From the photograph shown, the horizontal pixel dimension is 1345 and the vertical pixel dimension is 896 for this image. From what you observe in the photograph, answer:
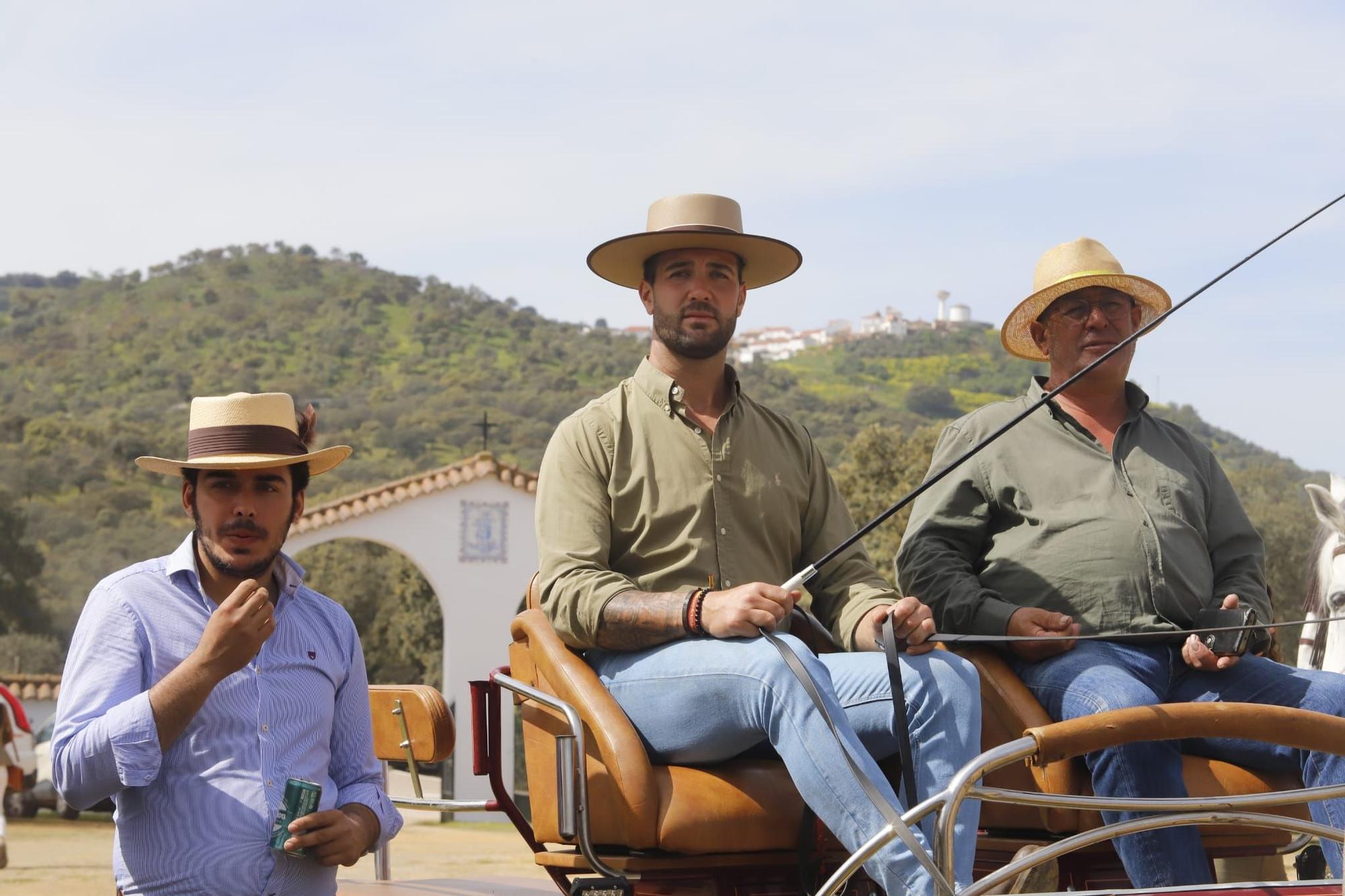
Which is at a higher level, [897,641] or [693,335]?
[693,335]

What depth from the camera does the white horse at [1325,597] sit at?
172 inches

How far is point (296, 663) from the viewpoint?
2.83 m

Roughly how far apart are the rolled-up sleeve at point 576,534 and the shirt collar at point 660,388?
0.18 metres

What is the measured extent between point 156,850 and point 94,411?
44.6 metres

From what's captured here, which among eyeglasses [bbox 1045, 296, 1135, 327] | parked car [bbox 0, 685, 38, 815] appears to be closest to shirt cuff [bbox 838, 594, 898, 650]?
eyeglasses [bbox 1045, 296, 1135, 327]

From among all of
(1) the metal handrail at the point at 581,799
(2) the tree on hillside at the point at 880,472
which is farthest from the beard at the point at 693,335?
(2) the tree on hillside at the point at 880,472

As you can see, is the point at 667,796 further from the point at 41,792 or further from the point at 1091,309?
the point at 41,792

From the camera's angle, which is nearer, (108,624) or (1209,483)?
(108,624)

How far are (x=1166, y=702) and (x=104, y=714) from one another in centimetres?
217

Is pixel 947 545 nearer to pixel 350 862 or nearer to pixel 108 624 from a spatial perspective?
pixel 350 862

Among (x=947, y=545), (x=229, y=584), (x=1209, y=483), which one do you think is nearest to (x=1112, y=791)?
(x=947, y=545)

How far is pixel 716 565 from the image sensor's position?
3.32m

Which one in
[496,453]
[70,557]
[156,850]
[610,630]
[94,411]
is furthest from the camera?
[94,411]

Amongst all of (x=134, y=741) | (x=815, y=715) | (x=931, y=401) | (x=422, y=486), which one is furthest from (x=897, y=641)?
(x=931, y=401)
